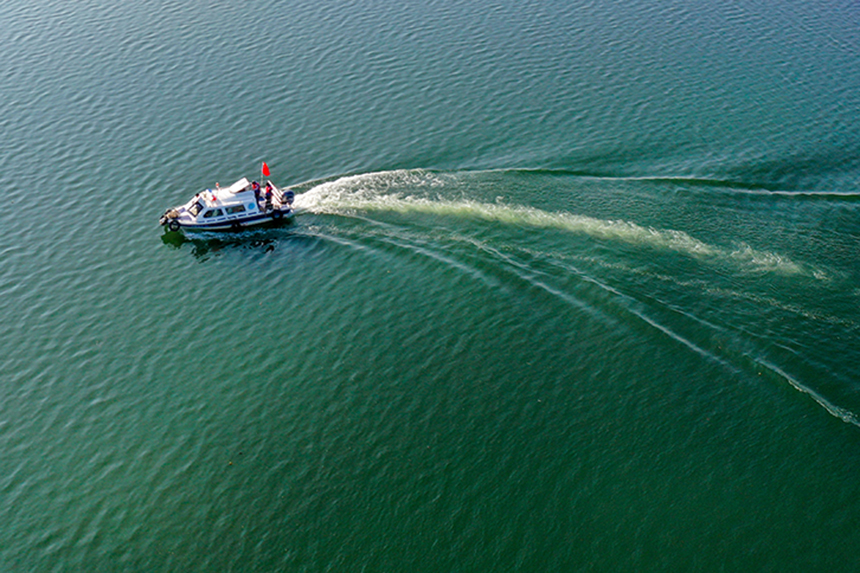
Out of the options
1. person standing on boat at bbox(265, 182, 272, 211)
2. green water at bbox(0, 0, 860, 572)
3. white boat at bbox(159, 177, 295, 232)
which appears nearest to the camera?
green water at bbox(0, 0, 860, 572)

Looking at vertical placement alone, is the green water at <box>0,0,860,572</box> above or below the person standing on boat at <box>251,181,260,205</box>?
below

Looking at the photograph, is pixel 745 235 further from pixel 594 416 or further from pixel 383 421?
pixel 383 421

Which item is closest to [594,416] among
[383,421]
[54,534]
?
[383,421]

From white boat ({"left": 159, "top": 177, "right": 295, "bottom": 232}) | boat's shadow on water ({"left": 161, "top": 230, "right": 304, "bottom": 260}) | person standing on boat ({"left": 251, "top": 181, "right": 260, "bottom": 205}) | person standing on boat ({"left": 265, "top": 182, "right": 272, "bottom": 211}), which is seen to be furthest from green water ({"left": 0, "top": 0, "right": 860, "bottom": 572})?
person standing on boat ({"left": 251, "top": 181, "right": 260, "bottom": 205})

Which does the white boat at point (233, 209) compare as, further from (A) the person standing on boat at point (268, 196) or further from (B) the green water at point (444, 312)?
(B) the green water at point (444, 312)

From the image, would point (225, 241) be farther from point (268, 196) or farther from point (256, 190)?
point (268, 196)

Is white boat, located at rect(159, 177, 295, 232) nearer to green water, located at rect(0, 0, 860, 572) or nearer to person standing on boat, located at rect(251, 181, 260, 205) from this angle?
person standing on boat, located at rect(251, 181, 260, 205)

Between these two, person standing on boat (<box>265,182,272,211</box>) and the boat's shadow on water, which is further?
person standing on boat (<box>265,182,272,211</box>)

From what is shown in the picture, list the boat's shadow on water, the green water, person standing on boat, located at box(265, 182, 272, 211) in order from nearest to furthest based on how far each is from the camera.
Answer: the green water → the boat's shadow on water → person standing on boat, located at box(265, 182, 272, 211)
